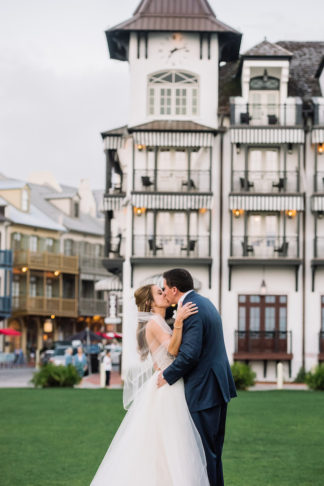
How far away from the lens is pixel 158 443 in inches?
355

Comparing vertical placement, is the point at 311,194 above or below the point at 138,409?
above

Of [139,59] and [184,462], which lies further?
[139,59]

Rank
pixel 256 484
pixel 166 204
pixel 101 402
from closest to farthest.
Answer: pixel 256 484 < pixel 101 402 < pixel 166 204

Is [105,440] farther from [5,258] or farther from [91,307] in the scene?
[91,307]

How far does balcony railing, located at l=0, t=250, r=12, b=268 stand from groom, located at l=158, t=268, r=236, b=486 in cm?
6068

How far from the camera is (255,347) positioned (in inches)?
1690

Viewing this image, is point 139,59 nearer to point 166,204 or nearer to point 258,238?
point 166,204

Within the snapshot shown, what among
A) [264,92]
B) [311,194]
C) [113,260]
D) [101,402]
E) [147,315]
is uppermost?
[264,92]

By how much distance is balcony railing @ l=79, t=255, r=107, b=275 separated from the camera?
80500 mm

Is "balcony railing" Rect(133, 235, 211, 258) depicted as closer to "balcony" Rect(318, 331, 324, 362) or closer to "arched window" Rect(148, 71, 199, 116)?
"arched window" Rect(148, 71, 199, 116)

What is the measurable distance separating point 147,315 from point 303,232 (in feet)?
114

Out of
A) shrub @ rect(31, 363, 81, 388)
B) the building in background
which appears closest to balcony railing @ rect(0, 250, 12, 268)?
the building in background

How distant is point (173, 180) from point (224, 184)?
2.36 m

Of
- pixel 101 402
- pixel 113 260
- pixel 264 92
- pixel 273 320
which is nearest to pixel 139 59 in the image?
pixel 264 92
